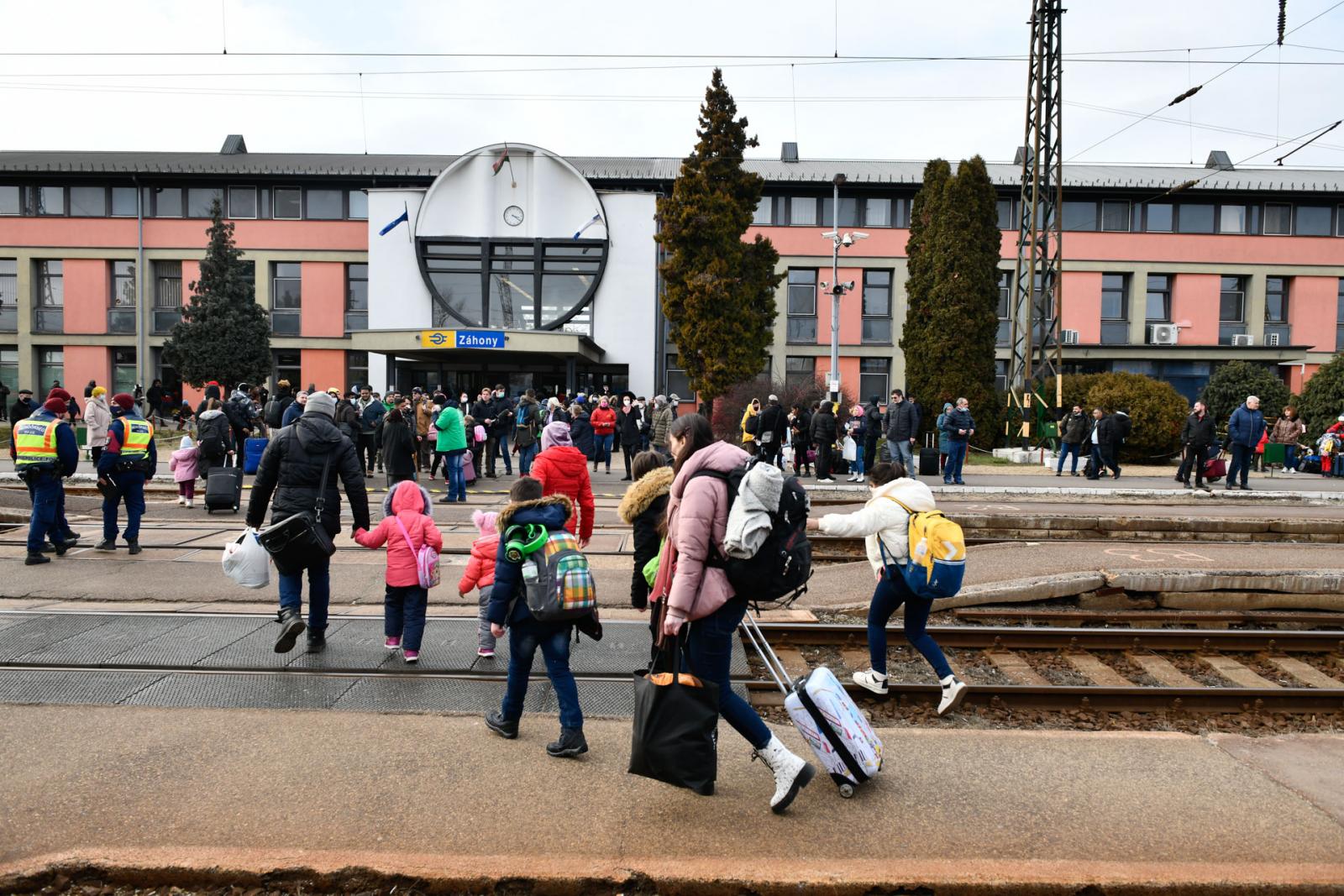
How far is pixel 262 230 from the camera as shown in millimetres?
36594

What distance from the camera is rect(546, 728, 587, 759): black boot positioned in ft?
15.8

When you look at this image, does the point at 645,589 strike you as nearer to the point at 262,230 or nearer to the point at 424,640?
the point at 424,640

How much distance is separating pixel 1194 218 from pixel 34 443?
4079cm

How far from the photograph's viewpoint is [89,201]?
121 feet

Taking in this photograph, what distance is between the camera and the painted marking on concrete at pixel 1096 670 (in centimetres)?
728

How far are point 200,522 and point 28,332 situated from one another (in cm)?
3229

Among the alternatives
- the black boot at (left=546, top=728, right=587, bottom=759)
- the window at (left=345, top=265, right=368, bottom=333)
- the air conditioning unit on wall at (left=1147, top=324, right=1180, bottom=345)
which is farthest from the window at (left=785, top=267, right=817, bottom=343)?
the black boot at (left=546, top=728, right=587, bottom=759)

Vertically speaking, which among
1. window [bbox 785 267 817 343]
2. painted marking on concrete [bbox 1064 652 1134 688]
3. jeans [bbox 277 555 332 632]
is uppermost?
window [bbox 785 267 817 343]

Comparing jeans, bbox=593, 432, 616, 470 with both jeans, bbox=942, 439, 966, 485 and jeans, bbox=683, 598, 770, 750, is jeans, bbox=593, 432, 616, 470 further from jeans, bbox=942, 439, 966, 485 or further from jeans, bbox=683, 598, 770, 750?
jeans, bbox=683, 598, 770, 750

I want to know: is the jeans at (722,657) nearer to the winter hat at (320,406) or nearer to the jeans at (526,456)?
the winter hat at (320,406)

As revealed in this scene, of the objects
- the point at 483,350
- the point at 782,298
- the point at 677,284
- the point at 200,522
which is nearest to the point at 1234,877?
the point at 200,522

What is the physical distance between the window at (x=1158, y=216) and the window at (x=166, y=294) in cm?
3975

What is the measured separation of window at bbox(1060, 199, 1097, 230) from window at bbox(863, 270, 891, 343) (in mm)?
7643

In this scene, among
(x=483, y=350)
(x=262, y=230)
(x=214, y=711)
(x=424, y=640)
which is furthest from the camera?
(x=262, y=230)
